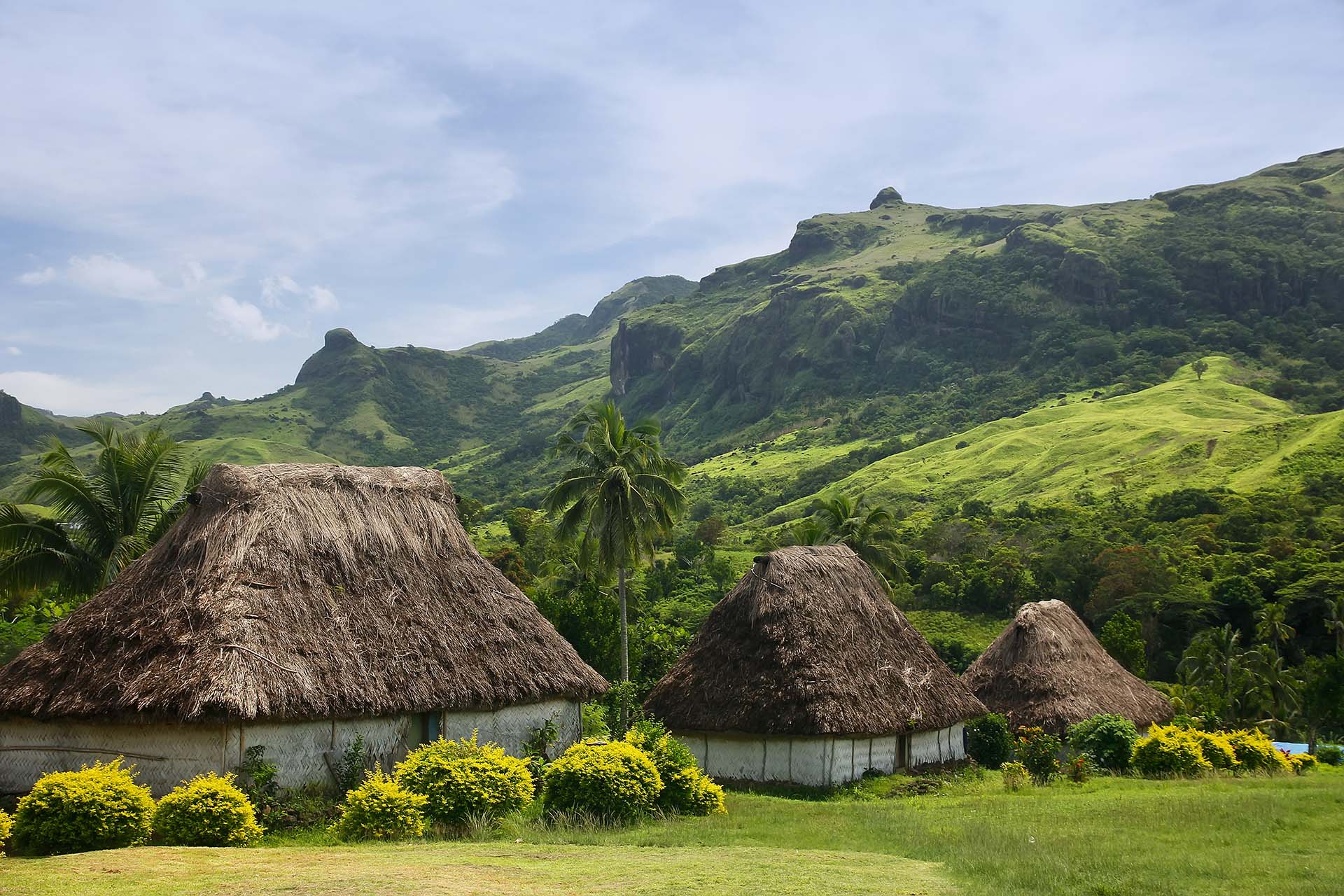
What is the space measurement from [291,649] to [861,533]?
27.6 meters

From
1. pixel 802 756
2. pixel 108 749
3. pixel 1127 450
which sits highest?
pixel 1127 450

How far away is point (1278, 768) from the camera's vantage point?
24.1m

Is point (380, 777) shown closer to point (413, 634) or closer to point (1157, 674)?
point (413, 634)

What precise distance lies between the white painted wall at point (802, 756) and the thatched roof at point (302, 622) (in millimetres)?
5067

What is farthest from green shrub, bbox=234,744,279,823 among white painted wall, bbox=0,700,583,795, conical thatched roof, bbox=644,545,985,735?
conical thatched roof, bbox=644,545,985,735

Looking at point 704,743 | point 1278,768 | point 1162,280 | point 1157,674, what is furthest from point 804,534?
point 1162,280

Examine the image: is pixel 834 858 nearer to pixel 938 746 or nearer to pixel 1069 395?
pixel 938 746

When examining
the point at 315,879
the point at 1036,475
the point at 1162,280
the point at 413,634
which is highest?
the point at 1162,280

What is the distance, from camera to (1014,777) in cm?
2334

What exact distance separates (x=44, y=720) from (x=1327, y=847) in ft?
58.6

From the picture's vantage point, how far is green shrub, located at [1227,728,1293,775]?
79.3 ft

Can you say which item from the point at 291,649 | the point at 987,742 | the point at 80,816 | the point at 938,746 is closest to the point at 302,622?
the point at 291,649

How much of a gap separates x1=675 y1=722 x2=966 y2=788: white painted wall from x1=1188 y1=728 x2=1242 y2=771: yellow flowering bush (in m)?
6.24

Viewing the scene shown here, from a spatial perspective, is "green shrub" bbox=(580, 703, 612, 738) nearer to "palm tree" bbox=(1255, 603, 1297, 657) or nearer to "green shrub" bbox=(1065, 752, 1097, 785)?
"green shrub" bbox=(1065, 752, 1097, 785)
